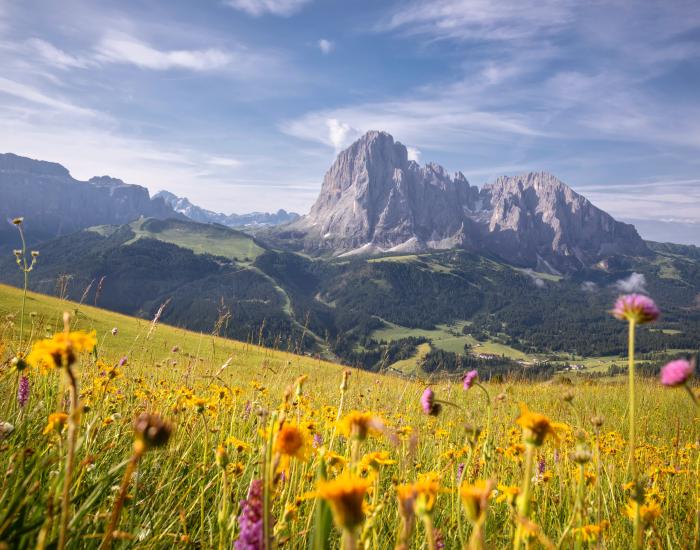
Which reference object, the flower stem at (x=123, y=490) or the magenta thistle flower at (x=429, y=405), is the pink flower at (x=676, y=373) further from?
the flower stem at (x=123, y=490)

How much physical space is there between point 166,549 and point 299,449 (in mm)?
1400

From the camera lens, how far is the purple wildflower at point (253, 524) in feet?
4.26

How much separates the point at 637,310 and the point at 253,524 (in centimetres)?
133

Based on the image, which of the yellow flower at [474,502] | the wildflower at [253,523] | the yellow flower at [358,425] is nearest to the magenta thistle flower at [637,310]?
the yellow flower at [474,502]

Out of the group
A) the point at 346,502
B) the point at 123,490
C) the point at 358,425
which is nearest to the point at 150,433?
the point at 123,490

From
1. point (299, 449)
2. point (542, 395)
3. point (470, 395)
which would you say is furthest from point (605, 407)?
point (299, 449)

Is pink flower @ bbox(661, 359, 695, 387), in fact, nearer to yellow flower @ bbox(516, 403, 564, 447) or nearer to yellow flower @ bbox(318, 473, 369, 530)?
yellow flower @ bbox(516, 403, 564, 447)

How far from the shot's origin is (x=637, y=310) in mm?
1323

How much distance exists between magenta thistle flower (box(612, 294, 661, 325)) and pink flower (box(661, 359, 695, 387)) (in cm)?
14

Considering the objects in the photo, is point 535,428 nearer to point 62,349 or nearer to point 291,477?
point 62,349

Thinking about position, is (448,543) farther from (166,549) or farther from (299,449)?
(299,449)

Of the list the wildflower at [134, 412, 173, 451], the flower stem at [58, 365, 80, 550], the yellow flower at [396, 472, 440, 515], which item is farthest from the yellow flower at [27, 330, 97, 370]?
the yellow flower at [396, 472, 440, 515]

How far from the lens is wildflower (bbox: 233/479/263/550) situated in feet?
4.27

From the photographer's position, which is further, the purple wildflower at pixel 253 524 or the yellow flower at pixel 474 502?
the purple wildflower at pixel 253 524
